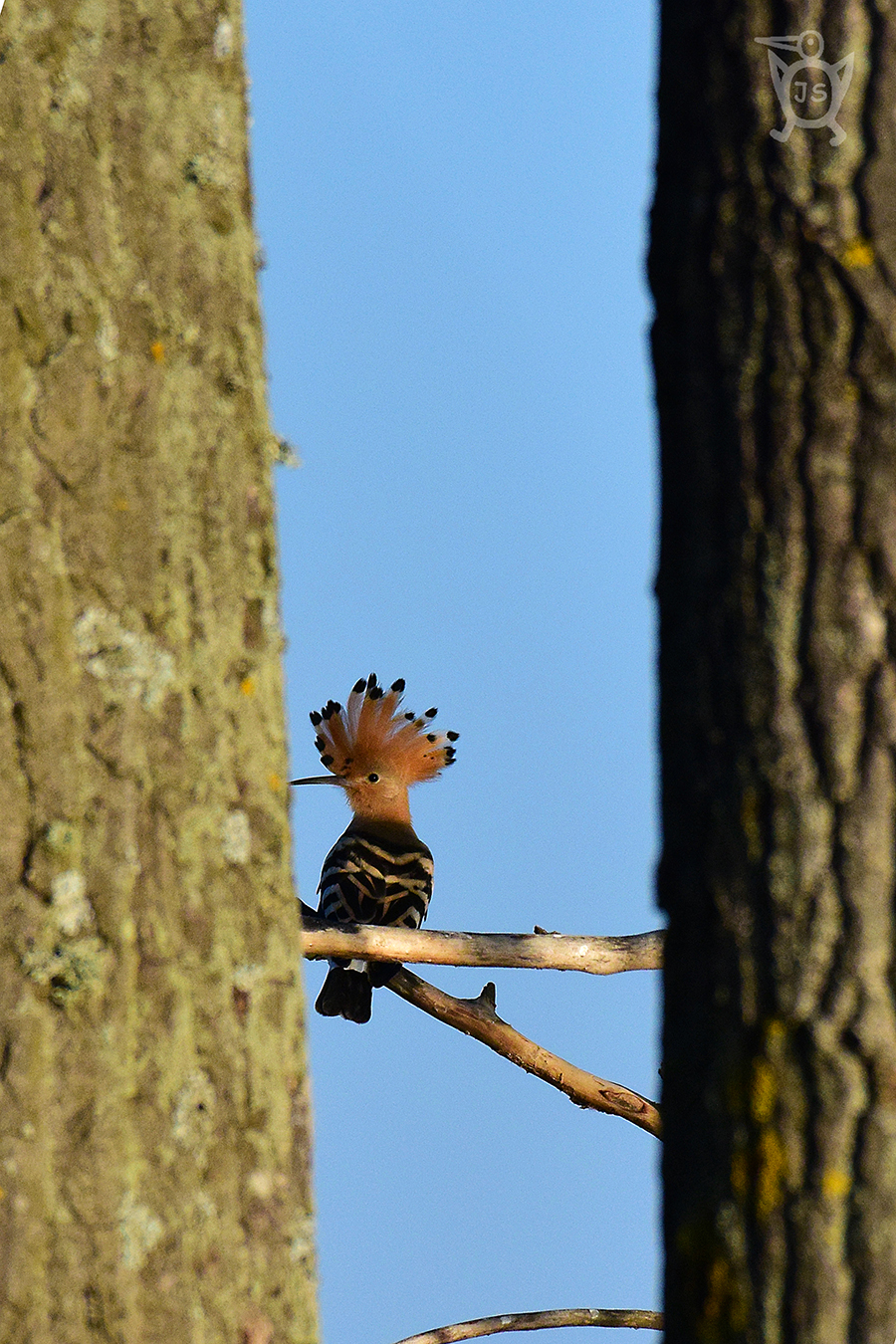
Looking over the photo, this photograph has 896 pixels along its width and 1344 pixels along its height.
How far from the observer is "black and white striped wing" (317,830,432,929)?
524 cm

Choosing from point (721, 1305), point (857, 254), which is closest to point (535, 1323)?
point (721, 1305)

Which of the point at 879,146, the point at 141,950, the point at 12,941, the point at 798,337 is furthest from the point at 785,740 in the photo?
the point at 12,941

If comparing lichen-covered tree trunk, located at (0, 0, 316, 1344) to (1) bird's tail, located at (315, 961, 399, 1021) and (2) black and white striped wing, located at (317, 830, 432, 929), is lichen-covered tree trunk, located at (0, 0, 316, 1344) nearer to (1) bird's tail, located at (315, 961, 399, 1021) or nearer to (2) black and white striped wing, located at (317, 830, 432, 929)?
(1) bird's tail, located at (315, 961, 399, 1021)

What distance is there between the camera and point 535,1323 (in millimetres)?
3184

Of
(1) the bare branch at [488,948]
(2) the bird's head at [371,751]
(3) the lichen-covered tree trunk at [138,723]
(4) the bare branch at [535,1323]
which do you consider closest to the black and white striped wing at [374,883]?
(2) the bird's head at [371,751]

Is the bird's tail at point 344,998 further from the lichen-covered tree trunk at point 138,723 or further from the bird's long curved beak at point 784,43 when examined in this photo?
the bird's long curved beak at point 784,43

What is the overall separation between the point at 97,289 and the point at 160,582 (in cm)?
34

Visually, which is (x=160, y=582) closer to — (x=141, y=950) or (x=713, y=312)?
(x=141, y=950)

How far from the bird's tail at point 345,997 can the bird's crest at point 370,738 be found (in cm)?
115

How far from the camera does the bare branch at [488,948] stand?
3514 millimetres

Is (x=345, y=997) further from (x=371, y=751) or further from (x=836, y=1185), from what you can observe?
(x=836, y=1185)

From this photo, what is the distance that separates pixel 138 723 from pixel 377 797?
14.3 feet

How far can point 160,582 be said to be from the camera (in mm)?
1523

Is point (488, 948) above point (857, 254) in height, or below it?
below
